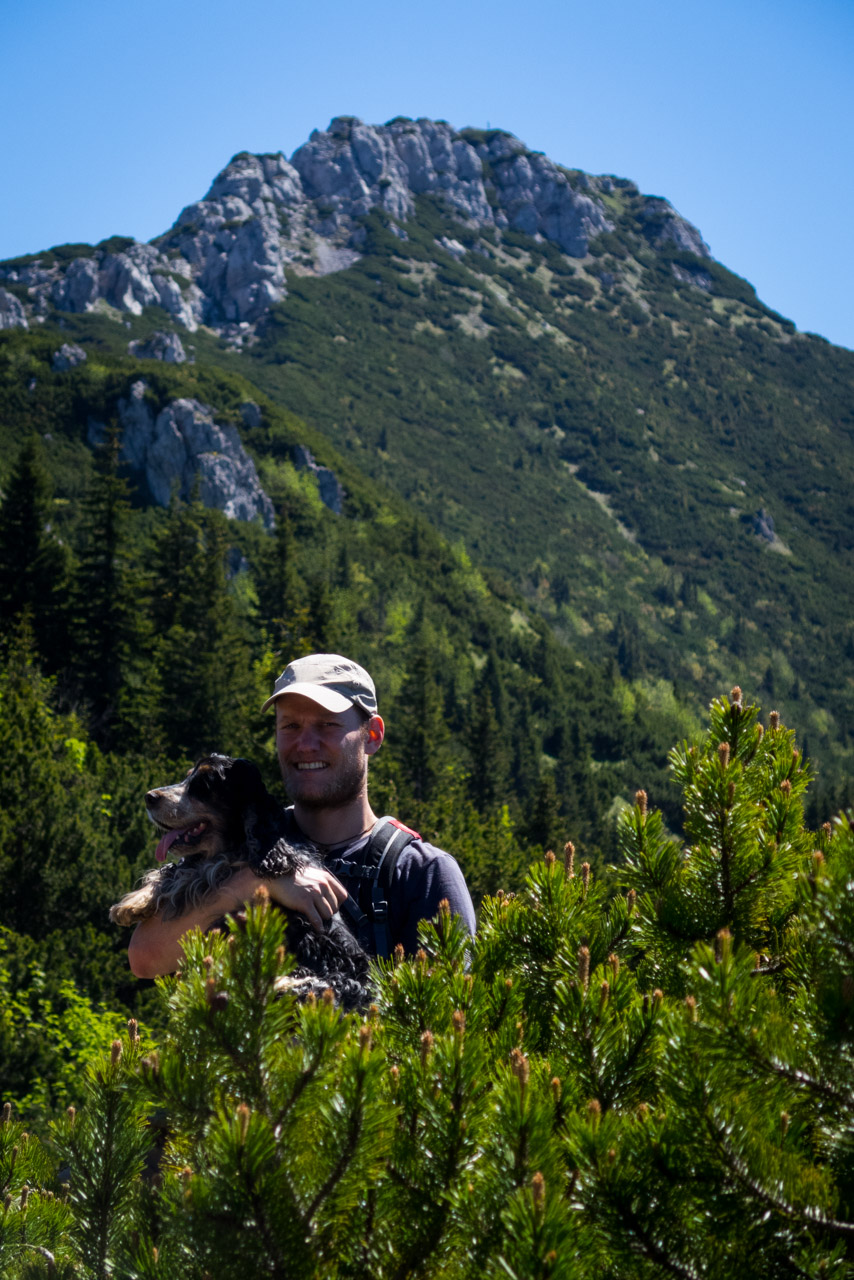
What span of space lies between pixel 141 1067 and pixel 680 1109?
0.92 metres

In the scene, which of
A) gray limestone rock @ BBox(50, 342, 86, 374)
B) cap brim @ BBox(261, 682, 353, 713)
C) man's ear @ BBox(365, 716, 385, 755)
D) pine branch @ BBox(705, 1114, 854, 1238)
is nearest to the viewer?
pine branch @ BBox(705, 1114, 854, 1238)

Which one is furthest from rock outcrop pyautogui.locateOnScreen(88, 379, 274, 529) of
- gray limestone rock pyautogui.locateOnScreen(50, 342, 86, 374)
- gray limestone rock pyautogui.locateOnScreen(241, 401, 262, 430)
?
gray limestone rock pyautogui.locateOnScreen(241, 401, 262, 430)

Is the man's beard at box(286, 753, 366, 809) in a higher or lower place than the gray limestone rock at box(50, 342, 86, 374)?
lower

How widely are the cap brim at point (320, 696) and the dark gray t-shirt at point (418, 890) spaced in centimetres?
60

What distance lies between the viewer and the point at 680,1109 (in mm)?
1387

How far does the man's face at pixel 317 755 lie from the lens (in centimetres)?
340

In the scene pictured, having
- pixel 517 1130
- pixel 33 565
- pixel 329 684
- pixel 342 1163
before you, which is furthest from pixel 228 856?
pixel 33 565

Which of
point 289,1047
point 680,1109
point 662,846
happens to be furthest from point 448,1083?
point 662,846

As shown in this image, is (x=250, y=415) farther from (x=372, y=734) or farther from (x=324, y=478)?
(x=372, y=734)

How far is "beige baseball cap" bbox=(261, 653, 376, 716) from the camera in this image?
3371 millimetres

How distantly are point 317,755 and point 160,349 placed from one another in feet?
449

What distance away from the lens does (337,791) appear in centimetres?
340

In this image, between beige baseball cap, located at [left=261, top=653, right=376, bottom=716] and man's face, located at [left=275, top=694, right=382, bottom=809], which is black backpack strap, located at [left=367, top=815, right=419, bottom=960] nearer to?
man's face, located at [left=275, top=694, right=382, bottom=809]

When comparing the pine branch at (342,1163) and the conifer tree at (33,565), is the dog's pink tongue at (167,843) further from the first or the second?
the conifer tree at (33,565)
